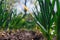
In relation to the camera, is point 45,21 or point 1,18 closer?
point 45,21

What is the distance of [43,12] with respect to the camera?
3207 millimetres

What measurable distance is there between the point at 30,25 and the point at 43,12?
12.3 feet

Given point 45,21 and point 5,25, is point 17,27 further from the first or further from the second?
point 45,21

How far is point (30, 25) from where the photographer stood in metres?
6.95

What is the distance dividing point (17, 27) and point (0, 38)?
7.85ft

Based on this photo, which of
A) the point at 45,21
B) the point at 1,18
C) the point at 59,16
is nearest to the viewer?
the point at 59,16

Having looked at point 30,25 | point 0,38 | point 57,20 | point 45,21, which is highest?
point 57,20

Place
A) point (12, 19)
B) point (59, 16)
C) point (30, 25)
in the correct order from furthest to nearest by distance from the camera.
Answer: point (30, 25) → point (12, 19) → point (59, 16)

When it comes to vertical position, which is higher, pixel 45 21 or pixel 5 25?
pixel 45 21

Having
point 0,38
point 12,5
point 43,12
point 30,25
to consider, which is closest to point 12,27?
point 30,25

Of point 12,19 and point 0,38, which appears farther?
point 12,19

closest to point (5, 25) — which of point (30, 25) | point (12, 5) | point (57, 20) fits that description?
point (30, 25)

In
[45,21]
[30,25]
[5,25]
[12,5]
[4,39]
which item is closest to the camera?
[45,21]

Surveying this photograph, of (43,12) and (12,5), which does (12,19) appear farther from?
(43,12)
